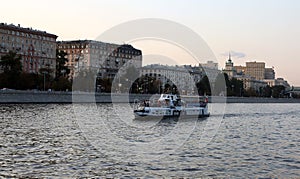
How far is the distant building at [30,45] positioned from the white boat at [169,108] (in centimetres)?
7919

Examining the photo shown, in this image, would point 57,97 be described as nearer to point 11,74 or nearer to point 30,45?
point 11,74

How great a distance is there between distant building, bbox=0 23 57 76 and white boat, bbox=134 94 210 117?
79.2 m

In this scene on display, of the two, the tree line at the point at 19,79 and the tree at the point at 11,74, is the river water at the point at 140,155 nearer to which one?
the tree at the point at 11,74

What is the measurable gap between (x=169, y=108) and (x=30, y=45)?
98.7 meters

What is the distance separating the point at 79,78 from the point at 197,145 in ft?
341

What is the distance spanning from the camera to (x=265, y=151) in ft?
97.9

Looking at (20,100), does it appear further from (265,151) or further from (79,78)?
(265,151)

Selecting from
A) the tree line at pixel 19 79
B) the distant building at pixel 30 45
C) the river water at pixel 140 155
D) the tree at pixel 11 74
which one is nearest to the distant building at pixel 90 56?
the distant building at pixel 30 45

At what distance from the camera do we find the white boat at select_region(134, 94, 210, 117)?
58791mm

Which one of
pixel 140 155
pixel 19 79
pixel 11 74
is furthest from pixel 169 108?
pixel 19 79

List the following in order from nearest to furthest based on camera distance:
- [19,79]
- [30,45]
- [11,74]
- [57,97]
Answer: [57,97] < [11,74] < [19,79] < [30,45]

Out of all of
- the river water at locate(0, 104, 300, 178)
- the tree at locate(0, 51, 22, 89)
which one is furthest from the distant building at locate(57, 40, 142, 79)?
the river water at locate(0, 104, 300, 178)

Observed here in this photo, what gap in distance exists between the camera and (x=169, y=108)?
206 feet

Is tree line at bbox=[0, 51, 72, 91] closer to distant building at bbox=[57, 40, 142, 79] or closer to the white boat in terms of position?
the white boat
